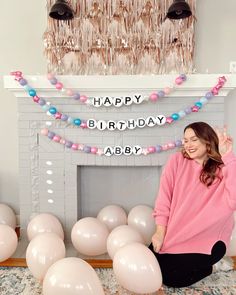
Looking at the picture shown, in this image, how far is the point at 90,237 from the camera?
2.12 m

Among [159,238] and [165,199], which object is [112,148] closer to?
[165,199]

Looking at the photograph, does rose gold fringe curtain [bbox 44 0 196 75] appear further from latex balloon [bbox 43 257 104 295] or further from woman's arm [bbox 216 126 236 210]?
latex balloon [bbox 43 257 104 295]

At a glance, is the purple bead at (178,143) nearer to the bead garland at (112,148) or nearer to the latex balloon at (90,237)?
the bead garland at (112,148)

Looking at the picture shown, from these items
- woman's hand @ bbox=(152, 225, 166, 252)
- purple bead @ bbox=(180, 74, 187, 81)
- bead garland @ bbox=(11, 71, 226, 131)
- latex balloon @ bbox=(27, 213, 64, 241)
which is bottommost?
latex balloon @ bbox=(27, 213, 64, 241)

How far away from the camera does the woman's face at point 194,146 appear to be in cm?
187

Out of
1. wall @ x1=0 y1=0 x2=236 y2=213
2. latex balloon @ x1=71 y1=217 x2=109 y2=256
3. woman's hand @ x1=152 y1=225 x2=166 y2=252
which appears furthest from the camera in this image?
wall @ x1=0 y1=0 x2=236 y2=213

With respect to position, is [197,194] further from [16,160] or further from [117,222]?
[16,160]

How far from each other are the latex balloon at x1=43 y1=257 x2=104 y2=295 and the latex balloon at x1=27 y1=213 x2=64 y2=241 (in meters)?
0.67

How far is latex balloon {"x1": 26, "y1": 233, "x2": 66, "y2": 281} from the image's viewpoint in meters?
1.82

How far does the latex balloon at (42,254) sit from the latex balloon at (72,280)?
24 cm

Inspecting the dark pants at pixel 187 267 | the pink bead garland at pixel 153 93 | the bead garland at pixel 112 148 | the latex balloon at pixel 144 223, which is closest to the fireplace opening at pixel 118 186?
the bead garland at pixel 112 148

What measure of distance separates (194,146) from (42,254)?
99 cm

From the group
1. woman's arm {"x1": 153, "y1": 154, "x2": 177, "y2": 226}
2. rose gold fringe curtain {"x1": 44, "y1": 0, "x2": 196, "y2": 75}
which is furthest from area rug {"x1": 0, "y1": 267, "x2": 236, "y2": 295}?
rose gold fringe curtain {"x1": 44, "y1": 0, "x2": 196, "y2": 75}

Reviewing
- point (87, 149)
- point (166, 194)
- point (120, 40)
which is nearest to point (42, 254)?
point (166, 194)
